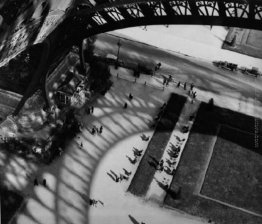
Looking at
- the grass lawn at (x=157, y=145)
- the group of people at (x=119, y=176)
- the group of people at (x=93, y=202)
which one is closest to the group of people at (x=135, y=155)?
the grass lawn at (x=157, y=145)

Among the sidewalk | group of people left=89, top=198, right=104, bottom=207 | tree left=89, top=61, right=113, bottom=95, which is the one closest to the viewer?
group of people left=89, top=198, right=104, bottom=207

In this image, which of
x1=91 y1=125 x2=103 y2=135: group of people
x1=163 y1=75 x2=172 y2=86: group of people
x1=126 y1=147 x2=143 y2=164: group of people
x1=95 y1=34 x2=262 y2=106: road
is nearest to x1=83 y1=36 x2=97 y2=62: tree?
x1=95 y1=34 x2=262 y2=106: road

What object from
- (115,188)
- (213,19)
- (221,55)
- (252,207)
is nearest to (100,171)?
(115,188)

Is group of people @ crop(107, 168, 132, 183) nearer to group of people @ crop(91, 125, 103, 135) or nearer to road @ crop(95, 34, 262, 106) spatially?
group of people @ crop(91, 125, 103, 135)

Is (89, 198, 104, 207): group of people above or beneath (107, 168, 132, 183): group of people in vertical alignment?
beneath

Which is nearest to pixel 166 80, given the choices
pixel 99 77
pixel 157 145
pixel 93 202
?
pixel 99 77
